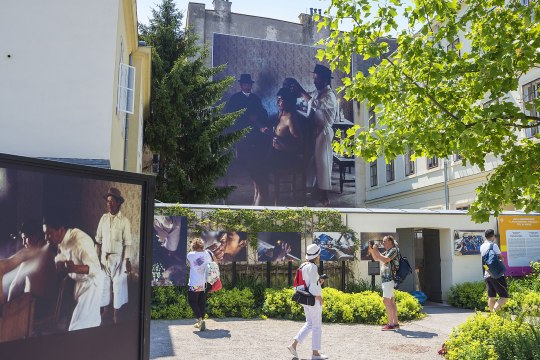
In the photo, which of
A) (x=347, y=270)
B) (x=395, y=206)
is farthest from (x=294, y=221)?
(x=395, y=206)

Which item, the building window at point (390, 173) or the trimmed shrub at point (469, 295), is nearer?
the trimmed shrub at point (469, 295)

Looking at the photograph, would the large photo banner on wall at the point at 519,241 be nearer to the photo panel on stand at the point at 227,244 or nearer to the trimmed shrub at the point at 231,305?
the photo panel on stand at the point at 227,244

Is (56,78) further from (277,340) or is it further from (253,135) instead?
(253,135)

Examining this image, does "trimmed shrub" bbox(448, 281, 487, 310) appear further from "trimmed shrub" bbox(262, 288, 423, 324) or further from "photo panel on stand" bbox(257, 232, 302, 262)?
"photo panel on stand" bbox(257, 232, 302, 262)

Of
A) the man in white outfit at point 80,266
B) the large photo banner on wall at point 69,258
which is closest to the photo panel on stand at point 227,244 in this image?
the large photo banner on wall at point 69,258

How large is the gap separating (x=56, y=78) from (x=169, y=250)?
5.42m

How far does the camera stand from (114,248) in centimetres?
413

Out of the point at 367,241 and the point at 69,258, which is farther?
the point at 367,241

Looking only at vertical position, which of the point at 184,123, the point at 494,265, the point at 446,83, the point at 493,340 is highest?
the point at 184,123

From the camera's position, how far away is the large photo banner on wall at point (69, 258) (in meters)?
3.34

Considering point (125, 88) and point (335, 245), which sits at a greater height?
point (125, 88)

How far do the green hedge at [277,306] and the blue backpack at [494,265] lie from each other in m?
2.48

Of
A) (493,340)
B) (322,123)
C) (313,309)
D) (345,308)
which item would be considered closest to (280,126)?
(322,123)

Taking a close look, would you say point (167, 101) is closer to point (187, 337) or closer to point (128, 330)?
point (187, 337)
